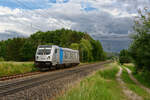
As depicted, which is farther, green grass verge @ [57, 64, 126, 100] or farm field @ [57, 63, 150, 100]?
farm field @ [57, 63, 150, 100]

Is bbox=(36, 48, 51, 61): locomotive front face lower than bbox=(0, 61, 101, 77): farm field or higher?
higher

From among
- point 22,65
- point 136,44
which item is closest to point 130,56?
point 136,44

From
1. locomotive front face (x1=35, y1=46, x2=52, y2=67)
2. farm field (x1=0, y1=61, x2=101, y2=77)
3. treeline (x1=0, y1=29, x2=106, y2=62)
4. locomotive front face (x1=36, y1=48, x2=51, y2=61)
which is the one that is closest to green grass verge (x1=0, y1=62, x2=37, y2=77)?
farm field (x1=0, y1=61, x2=101, y2=77)

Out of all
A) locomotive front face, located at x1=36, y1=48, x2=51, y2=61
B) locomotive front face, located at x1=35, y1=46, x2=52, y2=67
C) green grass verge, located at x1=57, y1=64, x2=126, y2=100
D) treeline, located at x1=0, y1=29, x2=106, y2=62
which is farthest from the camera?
treeline, located at x1=0, y1=29, x2=106, y2=62

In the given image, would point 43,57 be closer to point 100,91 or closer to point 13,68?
point 13,68

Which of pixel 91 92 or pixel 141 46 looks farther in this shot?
pixel 141 46

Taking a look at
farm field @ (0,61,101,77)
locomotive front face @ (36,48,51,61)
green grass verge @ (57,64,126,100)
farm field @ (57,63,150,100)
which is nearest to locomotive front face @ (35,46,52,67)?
locomotive front face @ (36,48,51,61)

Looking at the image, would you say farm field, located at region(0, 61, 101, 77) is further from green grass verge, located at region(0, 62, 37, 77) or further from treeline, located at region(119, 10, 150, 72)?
treeline, located at region(119, 10, 150, 72)

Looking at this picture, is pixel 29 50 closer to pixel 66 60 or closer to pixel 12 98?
pixel 66 60

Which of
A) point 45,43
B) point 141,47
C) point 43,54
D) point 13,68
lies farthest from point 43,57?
point 45,43

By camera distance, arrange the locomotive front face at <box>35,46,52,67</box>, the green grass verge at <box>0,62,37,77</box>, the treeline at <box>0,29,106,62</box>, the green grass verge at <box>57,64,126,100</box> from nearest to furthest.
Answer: the green grass verge at <box>57,64,126,100</box>
the green grass verge at <box>0,62,37,77</box>
the locomotive front face at <box>35,46,52,67</box>
the treeline at <box>0,29,106,62</box>

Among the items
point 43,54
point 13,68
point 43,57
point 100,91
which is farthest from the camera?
point 43,54

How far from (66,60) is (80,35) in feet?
197

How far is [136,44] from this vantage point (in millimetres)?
21406
